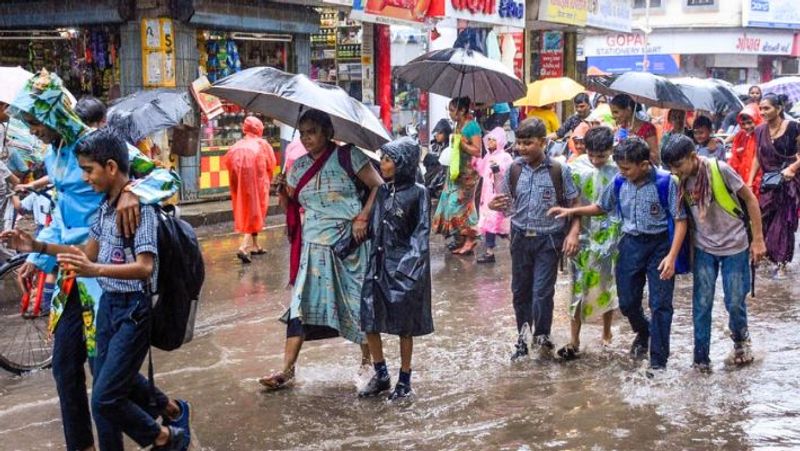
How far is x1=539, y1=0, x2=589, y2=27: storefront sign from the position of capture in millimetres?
21719

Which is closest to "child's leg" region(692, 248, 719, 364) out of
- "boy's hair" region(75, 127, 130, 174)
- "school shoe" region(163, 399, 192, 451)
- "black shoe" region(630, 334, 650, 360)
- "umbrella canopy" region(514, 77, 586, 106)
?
"black shoe" region(630, 334, 650, 360)

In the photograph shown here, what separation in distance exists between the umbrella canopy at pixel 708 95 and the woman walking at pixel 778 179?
332 mm

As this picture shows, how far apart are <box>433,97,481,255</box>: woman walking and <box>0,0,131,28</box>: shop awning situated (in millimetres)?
5578

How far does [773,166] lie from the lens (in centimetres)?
945

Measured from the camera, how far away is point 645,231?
6.22 m

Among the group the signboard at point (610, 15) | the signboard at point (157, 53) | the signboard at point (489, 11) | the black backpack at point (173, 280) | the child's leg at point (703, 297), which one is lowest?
the child's leg at point (703, 297)

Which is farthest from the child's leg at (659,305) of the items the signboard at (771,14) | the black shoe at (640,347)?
the signboard at (771,14)

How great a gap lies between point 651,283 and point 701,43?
112 ft

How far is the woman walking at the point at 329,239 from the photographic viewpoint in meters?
5.96

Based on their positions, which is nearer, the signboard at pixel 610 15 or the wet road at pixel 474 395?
the wet road at pixel 474 395

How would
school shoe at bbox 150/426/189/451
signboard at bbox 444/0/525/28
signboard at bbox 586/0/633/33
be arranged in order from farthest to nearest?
signboard at bbox 586/0/633/33 → signboard at bbox 444/0/525/28 → school shoe at bbox 150/426/189/451

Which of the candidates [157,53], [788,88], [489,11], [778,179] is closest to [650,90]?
[778,179]

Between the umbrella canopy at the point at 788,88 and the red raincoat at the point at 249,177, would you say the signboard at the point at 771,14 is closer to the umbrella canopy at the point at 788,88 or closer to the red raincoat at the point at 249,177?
the umbrella canopy at the point at 788,88

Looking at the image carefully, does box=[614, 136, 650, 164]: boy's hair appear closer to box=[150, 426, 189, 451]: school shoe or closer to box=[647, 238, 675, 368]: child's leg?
box=[647, 238, 675, 368]: child's leg
